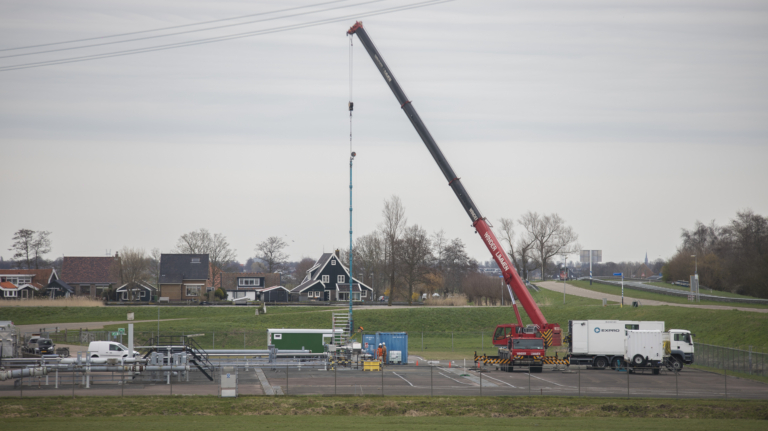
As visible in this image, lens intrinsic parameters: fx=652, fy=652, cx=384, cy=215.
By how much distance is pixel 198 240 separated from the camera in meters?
123

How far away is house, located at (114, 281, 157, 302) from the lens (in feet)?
322

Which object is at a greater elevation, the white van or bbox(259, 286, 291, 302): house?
bbox(259, 286, 291, 302): house

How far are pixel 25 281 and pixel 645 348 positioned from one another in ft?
347

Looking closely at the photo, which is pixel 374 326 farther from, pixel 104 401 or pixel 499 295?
pixel 104 401

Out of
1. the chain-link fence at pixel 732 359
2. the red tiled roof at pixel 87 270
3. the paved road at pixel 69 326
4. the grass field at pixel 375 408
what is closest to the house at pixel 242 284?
the red tiled roof at pixel 87 270

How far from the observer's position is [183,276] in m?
101

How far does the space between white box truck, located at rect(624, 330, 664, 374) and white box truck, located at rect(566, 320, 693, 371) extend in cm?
156

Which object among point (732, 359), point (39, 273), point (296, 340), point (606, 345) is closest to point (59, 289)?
point (39, 273)

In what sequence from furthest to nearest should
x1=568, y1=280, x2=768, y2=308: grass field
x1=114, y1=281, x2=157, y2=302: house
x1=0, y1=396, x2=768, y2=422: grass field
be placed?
x1=114, y1=281, x2=157, y2=302: house
x1=568, y1=280, x2=768, y2=308: grass field
x1=0, y1=396, x2=768, y2=422: grass field

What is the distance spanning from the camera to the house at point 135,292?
9819 cm

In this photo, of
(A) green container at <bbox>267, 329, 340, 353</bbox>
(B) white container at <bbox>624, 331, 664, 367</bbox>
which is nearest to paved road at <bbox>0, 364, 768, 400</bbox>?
(B) white container at <bbox>624, 331, 664, 367</bbox>

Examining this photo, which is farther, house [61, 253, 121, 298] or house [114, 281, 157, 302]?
house [61, 253, 121, 298]

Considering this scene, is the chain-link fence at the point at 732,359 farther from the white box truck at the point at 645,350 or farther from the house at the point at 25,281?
the house at the point at 25,281

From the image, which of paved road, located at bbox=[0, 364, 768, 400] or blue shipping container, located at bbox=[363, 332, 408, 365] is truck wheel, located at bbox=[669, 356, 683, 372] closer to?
paved road, located at bbox=[0, 364, 768, 400]
